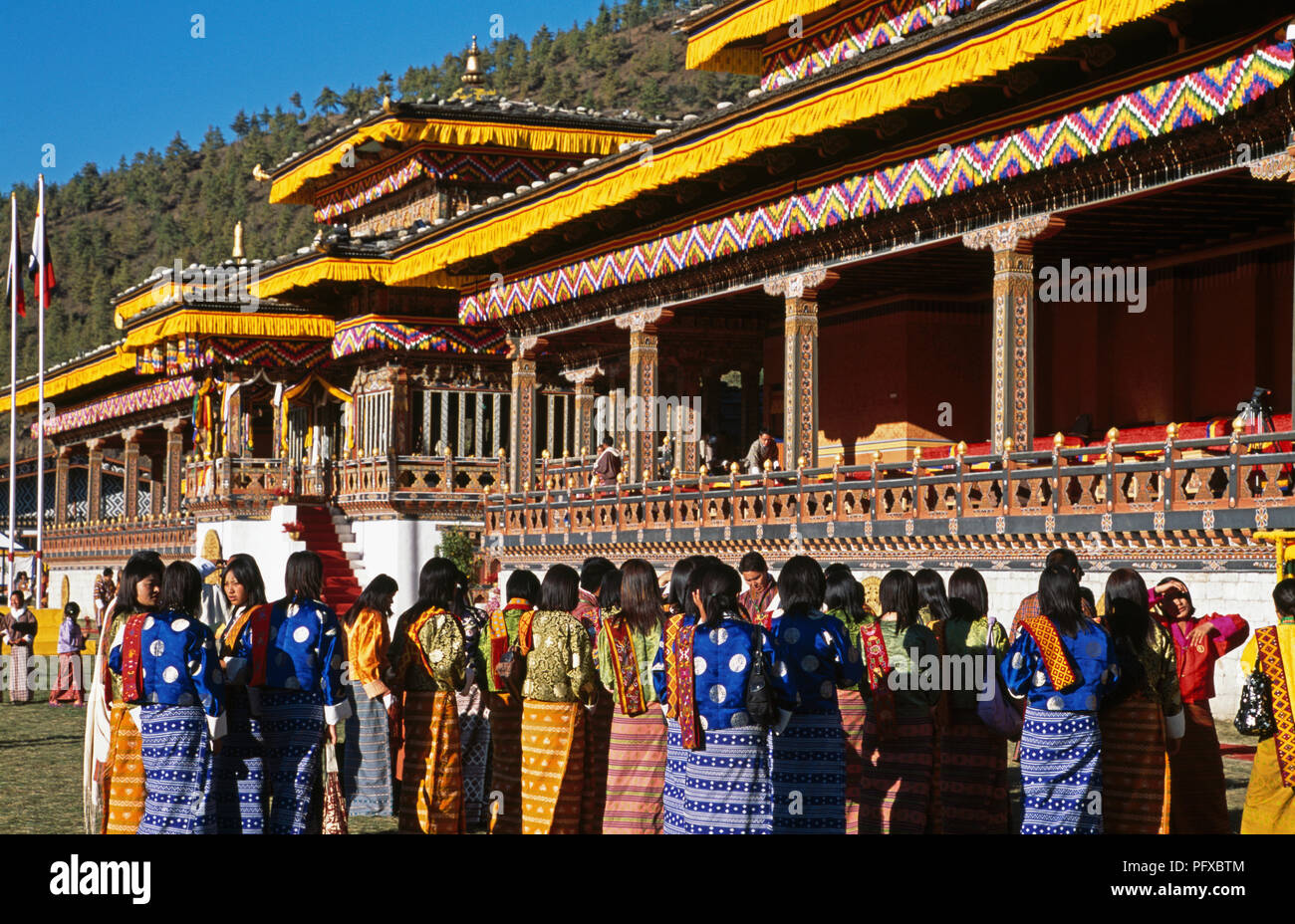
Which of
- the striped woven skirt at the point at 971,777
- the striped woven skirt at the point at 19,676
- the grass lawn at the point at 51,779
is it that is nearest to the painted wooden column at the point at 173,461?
the striped woven skirt at the point at 19,676

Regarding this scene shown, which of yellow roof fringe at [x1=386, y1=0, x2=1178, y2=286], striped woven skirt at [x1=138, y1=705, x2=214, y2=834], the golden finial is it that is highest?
the golden finial

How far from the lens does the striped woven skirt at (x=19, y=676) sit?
72.7 ft

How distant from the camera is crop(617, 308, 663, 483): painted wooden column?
24375mm

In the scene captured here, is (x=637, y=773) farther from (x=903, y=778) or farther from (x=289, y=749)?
(x=289, y=749)

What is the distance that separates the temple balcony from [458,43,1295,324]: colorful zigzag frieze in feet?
8.84

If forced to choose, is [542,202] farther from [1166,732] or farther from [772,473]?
[1166,732]

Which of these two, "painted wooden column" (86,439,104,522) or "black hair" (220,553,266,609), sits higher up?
"painted wooden column" (86,439,104,522)

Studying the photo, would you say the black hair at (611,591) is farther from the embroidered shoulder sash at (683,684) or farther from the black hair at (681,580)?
the embroidered shoulder sash at (683,684)

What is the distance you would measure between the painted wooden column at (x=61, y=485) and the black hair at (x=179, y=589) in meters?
40.9

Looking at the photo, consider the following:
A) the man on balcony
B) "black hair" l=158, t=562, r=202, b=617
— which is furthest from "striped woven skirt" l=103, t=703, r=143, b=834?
the man on balcony

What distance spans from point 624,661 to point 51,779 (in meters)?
6.76

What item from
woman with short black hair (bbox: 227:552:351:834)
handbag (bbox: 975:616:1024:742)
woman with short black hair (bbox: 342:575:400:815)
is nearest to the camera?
handbag (bbox: 975:616:1024:742)

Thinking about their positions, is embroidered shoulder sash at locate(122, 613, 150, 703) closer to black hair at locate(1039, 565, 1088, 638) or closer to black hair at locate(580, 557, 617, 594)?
black hair at locate(580, 557, 617, 594)

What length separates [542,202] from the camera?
2470 cm
